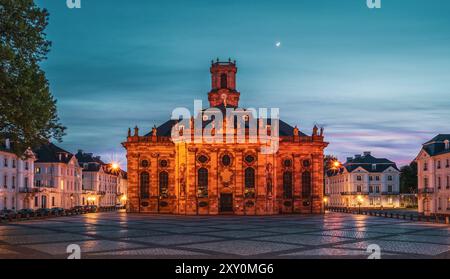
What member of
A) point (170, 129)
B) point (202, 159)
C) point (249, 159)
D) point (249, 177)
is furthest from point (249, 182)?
point (170, 129)

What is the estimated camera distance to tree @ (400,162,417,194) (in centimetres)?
12731

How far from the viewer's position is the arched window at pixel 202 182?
7231cm

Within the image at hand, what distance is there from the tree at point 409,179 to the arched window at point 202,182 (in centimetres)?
7036

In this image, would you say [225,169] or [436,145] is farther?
[436,145]

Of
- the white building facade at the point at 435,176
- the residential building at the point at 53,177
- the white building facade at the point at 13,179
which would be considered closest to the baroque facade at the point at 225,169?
the white building facade at the point at 435,176

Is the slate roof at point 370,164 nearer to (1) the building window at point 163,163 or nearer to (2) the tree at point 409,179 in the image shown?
(2) the tree at point 409,179

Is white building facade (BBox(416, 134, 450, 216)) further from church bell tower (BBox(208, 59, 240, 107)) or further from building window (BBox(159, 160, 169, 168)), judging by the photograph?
building window (BBox(159, 160, 169, 168))

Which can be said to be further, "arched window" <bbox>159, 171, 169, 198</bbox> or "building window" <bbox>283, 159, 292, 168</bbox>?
"arched window" <bbox>159, 171, 169, 198</bbox>

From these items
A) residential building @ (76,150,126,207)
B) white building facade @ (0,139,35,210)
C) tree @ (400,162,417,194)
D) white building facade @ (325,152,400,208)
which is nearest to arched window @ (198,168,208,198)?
white building facade @ (0,139,35,210)

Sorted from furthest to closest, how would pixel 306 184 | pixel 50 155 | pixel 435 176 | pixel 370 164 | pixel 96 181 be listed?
pixel 370 164 < pixel 96 181 < pixel 50 155 < pixel 306 184 < pixel 435 176

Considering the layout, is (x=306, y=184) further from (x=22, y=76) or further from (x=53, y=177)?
(x=22, y=76)

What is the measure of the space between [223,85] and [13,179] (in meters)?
37.0

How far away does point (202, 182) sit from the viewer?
72688mm
